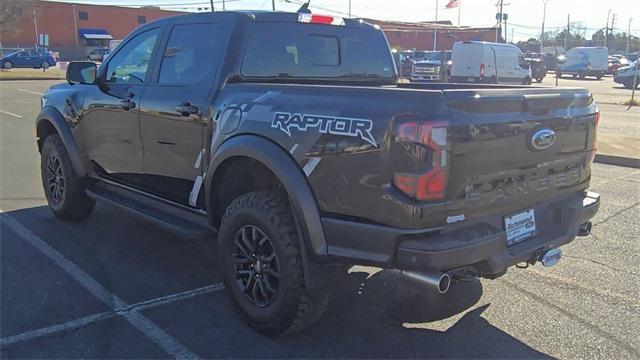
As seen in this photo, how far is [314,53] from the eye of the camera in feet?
14.1

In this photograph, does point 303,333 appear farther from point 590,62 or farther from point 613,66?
point 613,66

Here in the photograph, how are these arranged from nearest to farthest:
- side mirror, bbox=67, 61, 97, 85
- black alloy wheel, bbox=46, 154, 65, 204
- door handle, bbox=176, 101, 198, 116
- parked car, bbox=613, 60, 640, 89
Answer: door handle, bbox=176, 101, 198, 116 < side mirror, bbox=67, 61, 97, 85 < black alloy wheel, bbox=46, 154, 65, 204 < parked car, bbox=613, 60, 640, 89

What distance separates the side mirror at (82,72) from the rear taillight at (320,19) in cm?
206

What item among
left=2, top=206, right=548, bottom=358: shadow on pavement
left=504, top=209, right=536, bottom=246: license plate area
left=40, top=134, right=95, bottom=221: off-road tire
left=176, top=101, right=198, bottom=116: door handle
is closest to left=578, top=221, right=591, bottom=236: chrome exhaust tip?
left=504, top=209, right=536, bottom=246: license plate area

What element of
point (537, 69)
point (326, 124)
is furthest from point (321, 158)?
point (537, 69)

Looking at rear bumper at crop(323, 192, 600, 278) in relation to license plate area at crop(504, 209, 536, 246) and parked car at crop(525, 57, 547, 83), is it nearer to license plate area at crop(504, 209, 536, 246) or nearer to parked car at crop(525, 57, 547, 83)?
license plate area at crop(504, 209, 536, 246)

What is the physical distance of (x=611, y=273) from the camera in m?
4.37

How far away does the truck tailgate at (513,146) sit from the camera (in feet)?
9.00

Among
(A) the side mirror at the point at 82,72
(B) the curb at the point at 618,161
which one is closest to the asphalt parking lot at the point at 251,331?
(A) the side mirror at the point at 82,72

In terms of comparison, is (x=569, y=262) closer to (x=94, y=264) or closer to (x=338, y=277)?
(x=338, y=277)

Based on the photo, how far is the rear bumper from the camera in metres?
2.70

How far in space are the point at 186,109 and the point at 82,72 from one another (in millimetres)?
1792

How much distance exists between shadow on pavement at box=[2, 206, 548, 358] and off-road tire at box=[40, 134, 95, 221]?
1.83 ft

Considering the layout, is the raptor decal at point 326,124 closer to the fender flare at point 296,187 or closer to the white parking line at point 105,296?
the fender flare at point 296,187
